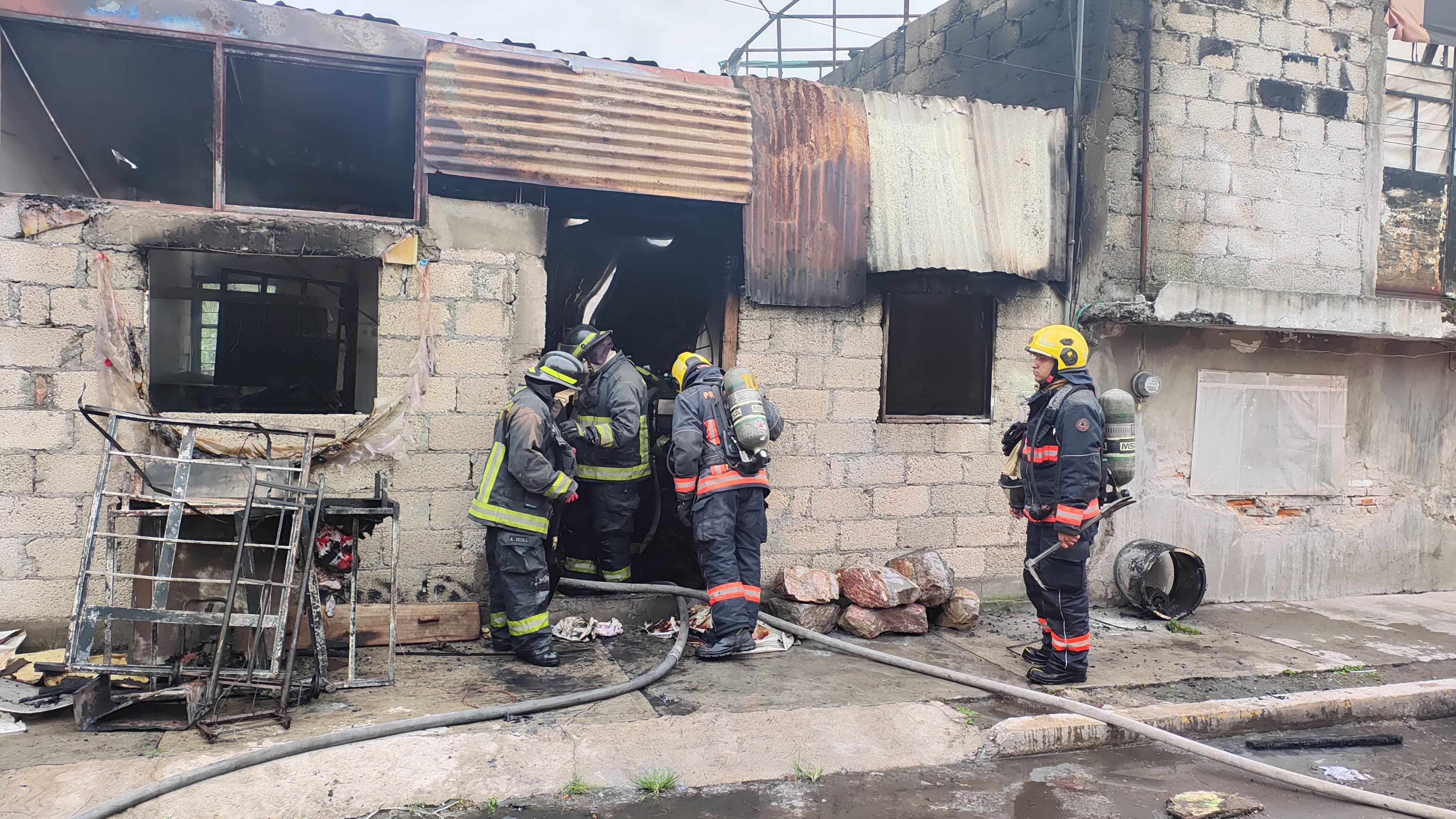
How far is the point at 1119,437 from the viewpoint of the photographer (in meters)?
5.74

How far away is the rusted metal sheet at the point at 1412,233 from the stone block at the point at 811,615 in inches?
240

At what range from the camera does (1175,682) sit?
555 centimetres

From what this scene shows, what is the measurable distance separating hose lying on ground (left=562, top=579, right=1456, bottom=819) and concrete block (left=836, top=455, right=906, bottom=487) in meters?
1.34

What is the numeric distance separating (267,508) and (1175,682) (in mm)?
5215

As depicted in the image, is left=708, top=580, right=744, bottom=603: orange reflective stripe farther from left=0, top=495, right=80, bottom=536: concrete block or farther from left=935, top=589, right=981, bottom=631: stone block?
left=0, top=495, right=80, bottom=536: concrete block

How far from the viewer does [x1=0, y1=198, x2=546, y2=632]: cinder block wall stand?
5160 millimetres

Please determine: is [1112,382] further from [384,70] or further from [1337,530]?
[384,70]

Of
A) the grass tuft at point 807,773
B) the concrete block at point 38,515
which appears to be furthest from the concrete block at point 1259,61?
the concrete block at point 38,515

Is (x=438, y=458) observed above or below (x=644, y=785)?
above

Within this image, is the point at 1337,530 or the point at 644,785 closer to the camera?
the point at 644,785

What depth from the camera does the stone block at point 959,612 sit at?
21.5 ft

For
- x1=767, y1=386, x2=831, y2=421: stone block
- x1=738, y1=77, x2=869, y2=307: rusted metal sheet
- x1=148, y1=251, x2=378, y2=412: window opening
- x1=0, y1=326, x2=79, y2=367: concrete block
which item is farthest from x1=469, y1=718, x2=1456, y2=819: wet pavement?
x1=148, y1=251, x2=378, y2=412: window opening

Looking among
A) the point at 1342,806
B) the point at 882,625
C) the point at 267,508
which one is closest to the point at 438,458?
the point at 267,508

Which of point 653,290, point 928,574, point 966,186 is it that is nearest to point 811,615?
point 928,574
